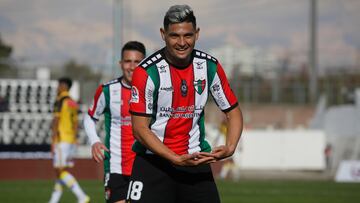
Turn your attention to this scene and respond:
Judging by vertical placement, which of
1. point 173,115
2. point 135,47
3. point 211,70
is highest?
point 135,47

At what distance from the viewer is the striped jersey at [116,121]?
32.3ft

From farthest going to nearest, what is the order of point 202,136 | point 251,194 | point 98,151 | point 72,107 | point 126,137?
1. point 251,194
2. point 72,107
3. point 126,137
4. point 98,151
5. point 202,136

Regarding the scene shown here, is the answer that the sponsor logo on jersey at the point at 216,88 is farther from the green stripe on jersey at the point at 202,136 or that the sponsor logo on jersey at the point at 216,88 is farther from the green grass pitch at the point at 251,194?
the green grass pitch at the point at 251,194

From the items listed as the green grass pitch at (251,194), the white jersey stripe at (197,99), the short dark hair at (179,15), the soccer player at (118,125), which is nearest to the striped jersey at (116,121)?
the soccer player at (118,125)

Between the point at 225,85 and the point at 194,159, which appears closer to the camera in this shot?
the point at 194,159

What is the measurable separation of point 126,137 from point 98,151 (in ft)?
2.36

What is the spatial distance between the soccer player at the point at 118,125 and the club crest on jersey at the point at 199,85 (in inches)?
112

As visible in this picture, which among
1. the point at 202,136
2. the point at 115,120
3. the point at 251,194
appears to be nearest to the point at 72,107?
the point at 251,194

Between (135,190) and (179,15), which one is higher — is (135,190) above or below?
below

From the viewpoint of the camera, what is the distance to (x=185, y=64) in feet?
22.2

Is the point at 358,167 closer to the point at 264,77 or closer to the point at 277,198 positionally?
the point at 277,198

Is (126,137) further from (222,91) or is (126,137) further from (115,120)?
(222,91)

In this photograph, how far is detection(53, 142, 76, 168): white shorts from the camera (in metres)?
17.6

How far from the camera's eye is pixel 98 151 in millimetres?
9242
